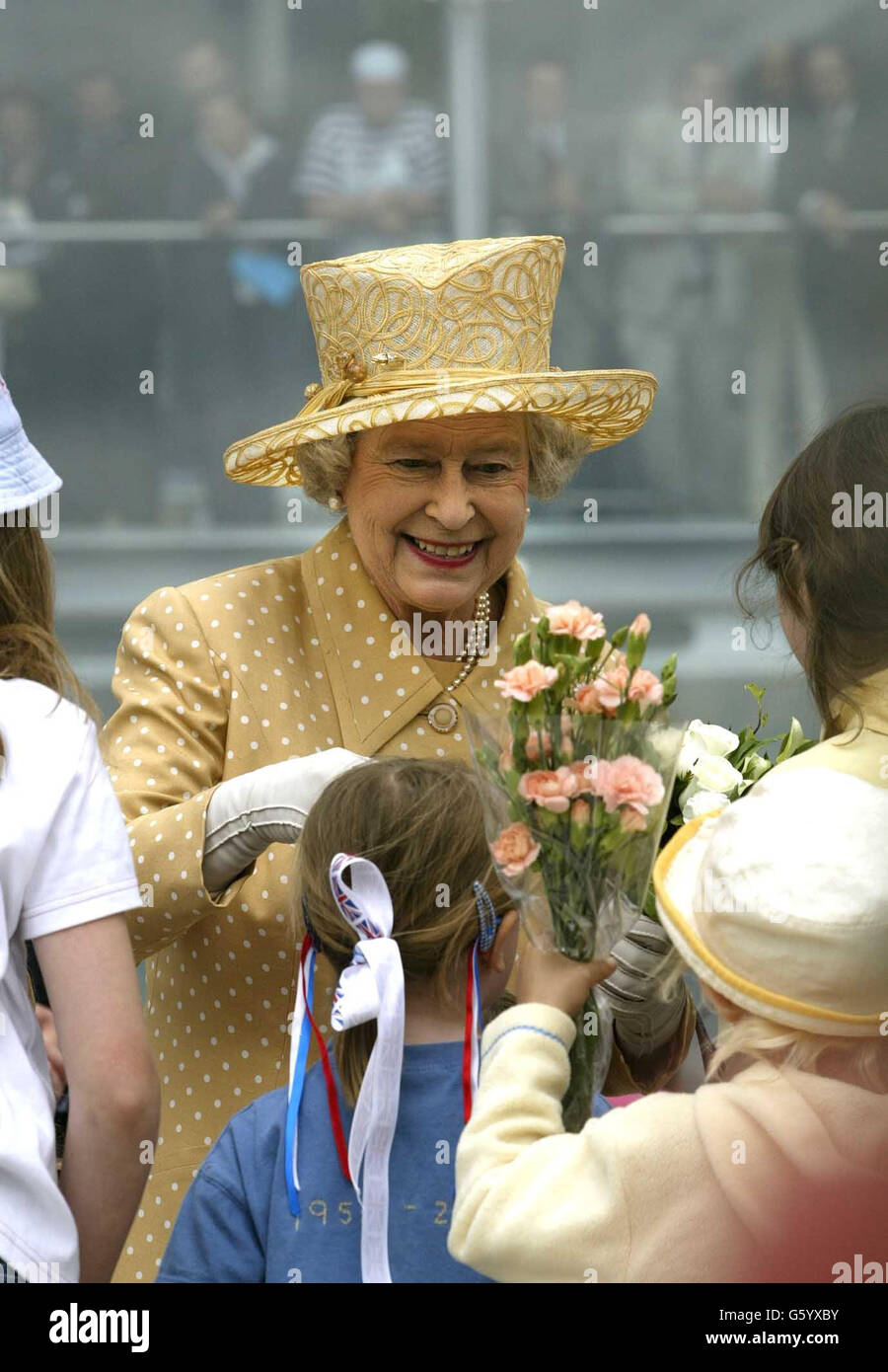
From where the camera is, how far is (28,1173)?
61.0 inches

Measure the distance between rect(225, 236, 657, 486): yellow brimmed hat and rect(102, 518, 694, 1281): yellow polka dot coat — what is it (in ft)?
0.84

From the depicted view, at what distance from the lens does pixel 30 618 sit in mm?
1769

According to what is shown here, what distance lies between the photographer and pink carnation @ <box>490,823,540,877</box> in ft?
5.37

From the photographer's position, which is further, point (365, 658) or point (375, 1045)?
point (365, 658)

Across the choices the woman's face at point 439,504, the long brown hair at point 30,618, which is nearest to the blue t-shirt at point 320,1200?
the long brown hair at point 30,618

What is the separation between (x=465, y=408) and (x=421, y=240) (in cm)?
286

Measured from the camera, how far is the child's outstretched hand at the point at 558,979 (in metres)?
1.64

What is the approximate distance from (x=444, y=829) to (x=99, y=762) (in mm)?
351

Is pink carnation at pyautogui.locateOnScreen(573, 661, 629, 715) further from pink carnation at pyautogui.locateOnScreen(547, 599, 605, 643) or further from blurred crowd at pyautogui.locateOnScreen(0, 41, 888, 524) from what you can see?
blurred crowd at pyautogui.locateOnScreen(0, 41, 888, 524)

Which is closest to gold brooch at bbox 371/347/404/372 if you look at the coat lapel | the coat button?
the coat lapel

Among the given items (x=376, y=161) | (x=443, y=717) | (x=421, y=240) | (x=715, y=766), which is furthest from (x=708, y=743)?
(x=376, y=161)

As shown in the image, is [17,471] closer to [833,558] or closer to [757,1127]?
[833,558]
